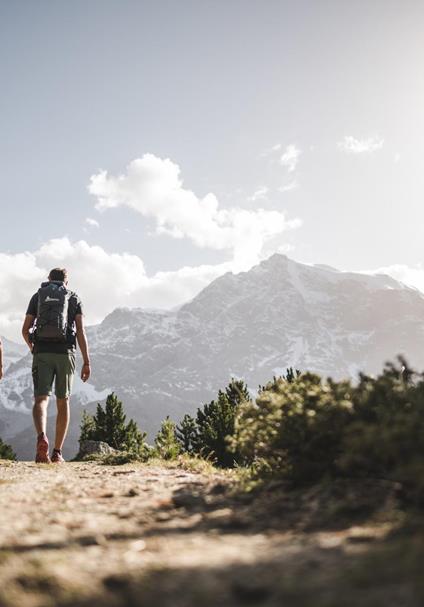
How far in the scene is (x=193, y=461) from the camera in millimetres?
7113

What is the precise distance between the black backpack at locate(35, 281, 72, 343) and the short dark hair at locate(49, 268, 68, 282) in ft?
1.34

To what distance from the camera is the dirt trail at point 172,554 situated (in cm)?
166

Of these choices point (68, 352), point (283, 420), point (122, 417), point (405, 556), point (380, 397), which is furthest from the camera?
point (122, 417)

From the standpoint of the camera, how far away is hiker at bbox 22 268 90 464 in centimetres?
790

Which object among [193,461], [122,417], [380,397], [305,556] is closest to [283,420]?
[380,397]

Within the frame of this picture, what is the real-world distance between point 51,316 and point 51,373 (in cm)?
95

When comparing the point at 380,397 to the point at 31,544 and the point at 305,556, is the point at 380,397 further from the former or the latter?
the point at 31,544

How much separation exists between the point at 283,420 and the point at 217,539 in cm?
179

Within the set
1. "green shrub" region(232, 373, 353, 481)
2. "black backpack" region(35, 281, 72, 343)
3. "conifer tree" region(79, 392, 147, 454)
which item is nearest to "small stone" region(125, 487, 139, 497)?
"green shrub" region(232, 373, 353, 481)

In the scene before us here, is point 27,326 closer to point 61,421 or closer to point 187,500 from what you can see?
point 61,421

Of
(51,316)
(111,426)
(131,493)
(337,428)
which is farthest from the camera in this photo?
(111,426)

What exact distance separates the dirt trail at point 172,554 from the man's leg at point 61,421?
4.16 metres

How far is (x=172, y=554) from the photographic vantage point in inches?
85.6

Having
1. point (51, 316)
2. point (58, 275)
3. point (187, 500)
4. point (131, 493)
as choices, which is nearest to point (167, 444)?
point (51, 316)
